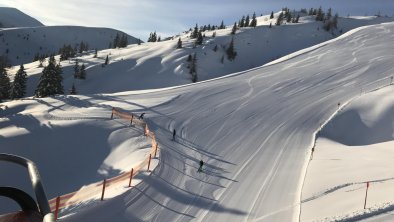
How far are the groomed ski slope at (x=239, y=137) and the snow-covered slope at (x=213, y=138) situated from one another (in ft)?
0.23

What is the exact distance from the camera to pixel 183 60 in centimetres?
10544

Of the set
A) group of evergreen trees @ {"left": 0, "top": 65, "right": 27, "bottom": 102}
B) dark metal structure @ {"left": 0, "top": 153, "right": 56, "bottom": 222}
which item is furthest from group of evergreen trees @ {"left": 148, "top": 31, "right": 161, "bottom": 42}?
dark metal structure @ {"left": 0, "top": 153, "right": 56, "bottom": 222}

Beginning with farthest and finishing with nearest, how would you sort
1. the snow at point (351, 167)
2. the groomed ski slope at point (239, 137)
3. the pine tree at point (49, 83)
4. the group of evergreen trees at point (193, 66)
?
the group of evergreen trees at point (193, 66) → the pine tree at point (49, 83) → the groomed ski slope at point (239, 137) → the snow at point (351, 167)

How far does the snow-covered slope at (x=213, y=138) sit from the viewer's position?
18.4 metres

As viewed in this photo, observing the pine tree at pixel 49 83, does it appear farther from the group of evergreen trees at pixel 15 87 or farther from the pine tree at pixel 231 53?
the pine tree at pixel 231 53

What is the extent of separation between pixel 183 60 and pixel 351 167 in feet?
273

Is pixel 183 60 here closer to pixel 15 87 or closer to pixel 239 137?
pixel 15 87

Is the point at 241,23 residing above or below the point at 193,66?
above

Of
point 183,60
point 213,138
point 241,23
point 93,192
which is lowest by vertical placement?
point 213,138

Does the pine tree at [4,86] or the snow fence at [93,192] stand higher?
the snow fence at [93,192]

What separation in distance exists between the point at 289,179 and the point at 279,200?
13.1 ft

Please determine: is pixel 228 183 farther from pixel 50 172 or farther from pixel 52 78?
pixel 52 78

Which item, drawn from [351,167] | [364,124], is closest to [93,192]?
[351,167]

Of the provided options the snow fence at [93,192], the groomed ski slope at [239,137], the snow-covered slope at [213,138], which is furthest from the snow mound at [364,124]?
the snow fence at [93,192]
